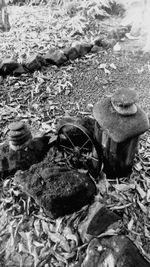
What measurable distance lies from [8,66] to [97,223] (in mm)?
3100

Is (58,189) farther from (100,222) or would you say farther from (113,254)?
(113,254)

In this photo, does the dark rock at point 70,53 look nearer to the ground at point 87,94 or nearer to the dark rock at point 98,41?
the ground at point 87,94

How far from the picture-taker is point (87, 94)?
4.01 metres

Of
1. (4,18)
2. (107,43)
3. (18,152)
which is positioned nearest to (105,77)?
(107,43)

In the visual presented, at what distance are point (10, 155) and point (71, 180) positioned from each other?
0.80 m

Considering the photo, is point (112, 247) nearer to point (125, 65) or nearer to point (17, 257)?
point (17, 257)

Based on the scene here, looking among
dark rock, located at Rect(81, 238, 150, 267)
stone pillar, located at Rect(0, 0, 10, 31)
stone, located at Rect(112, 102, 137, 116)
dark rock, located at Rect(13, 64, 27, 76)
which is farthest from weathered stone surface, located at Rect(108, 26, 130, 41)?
dark rock, located at Rect(81, 238, 150, 267)

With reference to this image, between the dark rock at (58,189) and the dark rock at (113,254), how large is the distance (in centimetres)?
43

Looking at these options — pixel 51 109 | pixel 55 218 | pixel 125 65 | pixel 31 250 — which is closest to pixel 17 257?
pixel 31 250

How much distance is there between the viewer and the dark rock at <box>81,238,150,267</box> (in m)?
1.84

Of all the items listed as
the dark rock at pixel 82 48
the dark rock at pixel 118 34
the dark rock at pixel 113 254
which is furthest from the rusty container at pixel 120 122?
the dark rock at pixel 118 34

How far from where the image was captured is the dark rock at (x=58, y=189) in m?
2.27

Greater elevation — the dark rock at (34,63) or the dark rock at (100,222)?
the dark rock at (34,63)

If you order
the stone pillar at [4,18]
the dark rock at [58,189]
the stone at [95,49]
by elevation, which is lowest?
the dark rock at [58,189]
